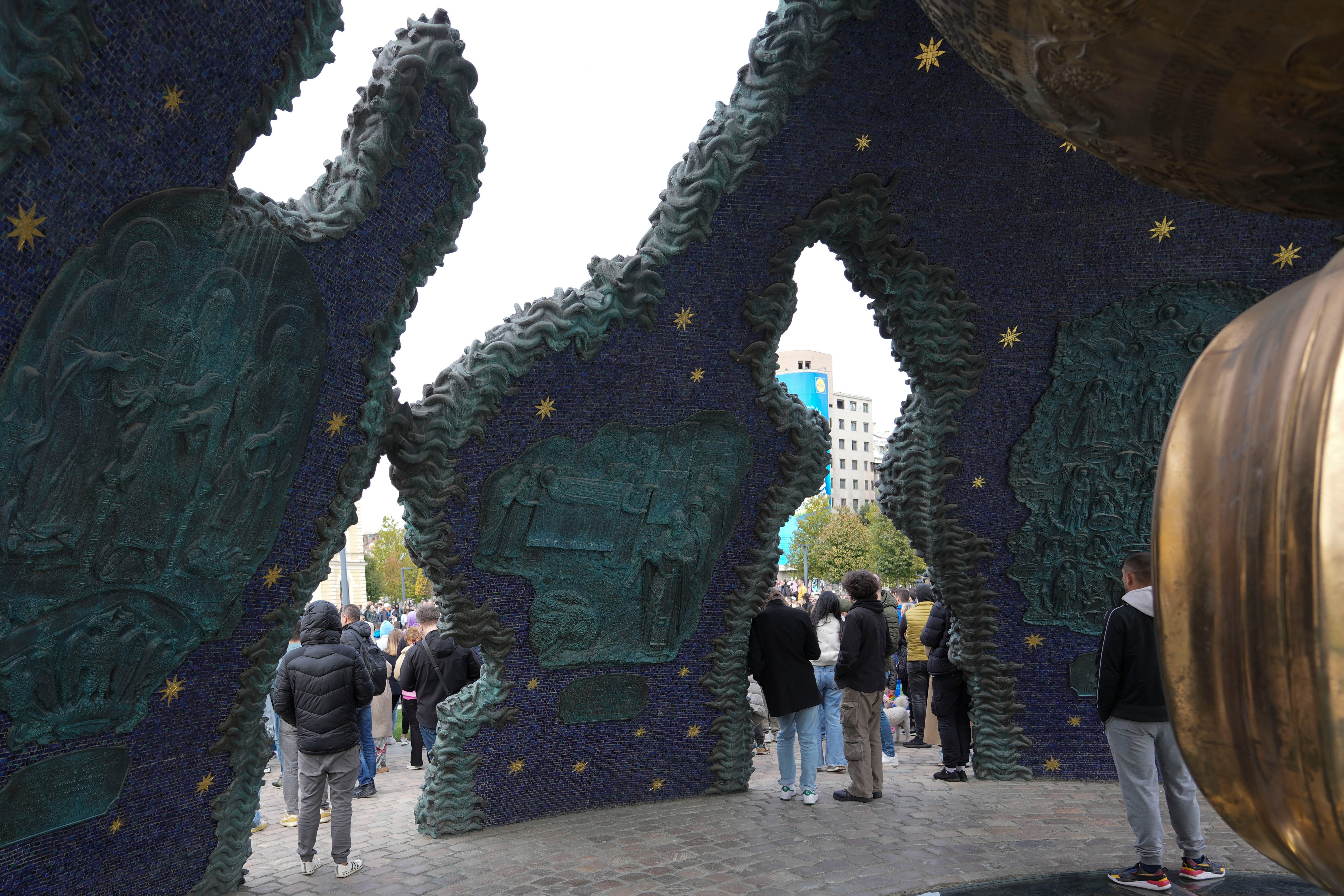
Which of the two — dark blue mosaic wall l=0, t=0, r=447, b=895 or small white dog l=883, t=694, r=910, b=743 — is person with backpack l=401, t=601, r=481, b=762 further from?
small white dog l=883, t=694, r=910, b=743

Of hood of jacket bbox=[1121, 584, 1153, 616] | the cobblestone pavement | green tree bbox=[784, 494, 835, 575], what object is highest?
green tree bbox=[784, 494, 835, 575]

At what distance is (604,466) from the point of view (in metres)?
7.95

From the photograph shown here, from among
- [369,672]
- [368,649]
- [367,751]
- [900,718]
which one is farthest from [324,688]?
[900,718]

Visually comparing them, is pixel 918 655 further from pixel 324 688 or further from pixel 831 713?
pixel 324 688

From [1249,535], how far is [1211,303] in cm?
815

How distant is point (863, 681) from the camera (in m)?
7.81

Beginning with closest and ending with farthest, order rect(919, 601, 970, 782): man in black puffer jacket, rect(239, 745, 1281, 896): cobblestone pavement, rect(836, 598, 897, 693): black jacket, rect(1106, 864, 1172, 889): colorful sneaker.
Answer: rect(1106, 864, 1172, 889): colorful sneaker
rect(239, 745, 1281, 896): cobblestone pavement
rect(836, 598, 897, 693): black jacket
rect(919, 601, 970, 782): man in black puffer jacket

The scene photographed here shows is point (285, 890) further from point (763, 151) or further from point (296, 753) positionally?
point (763, 151)

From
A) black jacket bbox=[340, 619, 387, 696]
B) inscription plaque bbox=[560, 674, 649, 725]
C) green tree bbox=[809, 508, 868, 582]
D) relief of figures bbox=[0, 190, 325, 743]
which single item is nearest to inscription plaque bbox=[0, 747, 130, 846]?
relief of figures bbox=[0, 190, 325, 743]

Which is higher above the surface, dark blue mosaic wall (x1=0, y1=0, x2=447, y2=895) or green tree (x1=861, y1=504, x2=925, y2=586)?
green tree (x1=861, y1=504, x2=925, y2=586)

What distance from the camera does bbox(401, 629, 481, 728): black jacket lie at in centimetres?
830

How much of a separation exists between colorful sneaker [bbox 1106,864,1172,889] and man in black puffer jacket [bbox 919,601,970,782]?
3.14 m

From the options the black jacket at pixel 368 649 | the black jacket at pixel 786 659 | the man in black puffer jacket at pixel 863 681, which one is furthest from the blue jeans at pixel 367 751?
the man in black puffer jacket at pixel 863 681

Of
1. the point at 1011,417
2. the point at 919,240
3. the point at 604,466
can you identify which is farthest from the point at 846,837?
the point at 919,240
